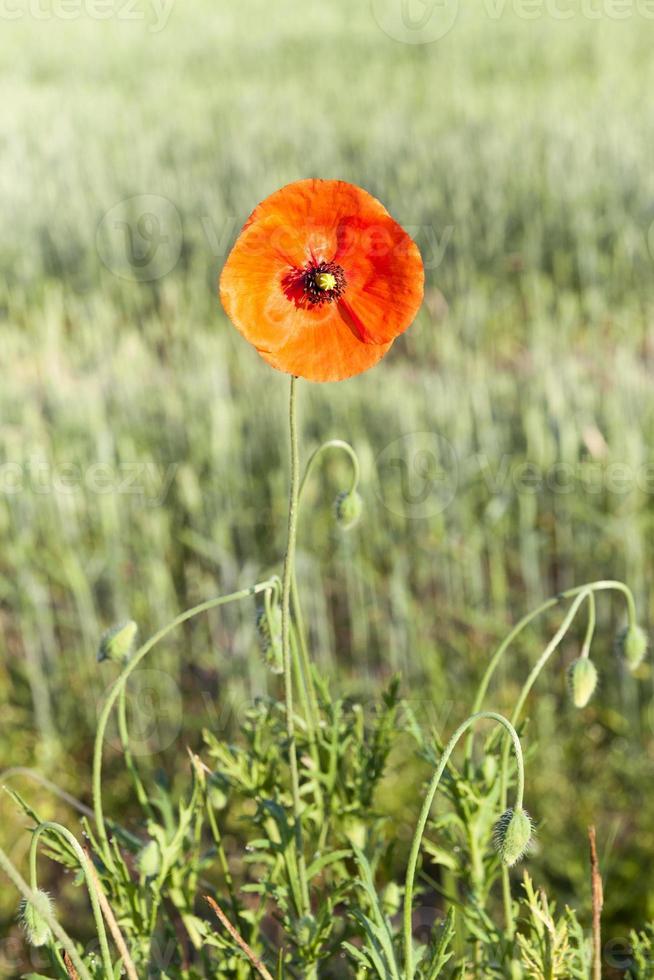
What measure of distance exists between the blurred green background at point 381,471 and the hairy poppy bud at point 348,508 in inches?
19.5

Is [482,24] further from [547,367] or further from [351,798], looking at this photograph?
[351,798]

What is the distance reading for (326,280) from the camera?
872 mm

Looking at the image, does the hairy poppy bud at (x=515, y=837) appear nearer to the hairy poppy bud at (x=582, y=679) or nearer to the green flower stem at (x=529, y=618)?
the green flower stem at (x=529, y=618)

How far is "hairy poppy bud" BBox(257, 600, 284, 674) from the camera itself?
1.05 meters

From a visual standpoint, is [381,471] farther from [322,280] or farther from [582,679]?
[322,280]

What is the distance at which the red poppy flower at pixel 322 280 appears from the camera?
2.82 feet

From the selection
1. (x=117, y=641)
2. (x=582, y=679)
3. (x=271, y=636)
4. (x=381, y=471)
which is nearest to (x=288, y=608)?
(x=271, y=636)

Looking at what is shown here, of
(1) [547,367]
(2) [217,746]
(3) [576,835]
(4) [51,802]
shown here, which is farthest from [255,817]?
(1) [547,367]

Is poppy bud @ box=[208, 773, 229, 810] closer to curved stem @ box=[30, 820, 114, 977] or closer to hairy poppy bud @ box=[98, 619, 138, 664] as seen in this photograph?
hairy poppy bud @ box=[98, 619, 138, 664]

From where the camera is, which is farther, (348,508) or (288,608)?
(348,508)

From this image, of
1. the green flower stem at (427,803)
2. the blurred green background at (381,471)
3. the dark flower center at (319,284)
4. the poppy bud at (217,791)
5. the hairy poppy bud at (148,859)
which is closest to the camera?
the green flower stem at (427,803)

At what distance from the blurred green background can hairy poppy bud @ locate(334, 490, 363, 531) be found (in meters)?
0.50

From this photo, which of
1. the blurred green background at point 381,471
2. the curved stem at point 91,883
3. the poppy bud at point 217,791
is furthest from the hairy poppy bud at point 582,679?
the curved stem at point 91,883

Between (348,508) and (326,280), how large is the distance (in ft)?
0.95
